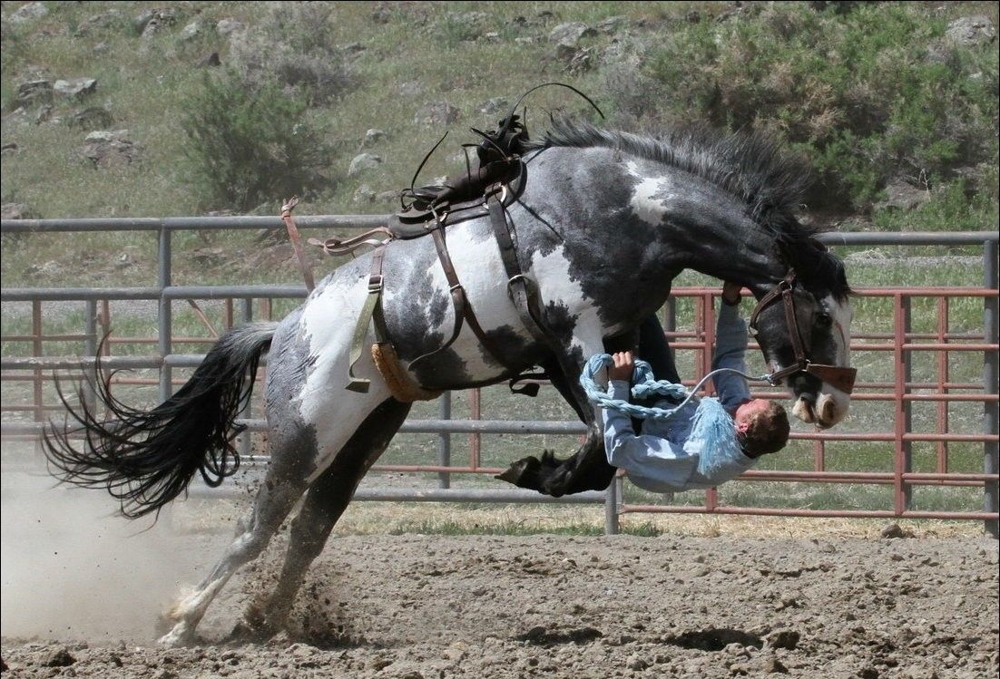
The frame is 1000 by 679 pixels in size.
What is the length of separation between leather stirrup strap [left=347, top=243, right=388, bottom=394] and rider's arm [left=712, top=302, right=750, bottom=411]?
120 cm

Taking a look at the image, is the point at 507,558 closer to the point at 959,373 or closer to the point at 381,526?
the point at 381,526

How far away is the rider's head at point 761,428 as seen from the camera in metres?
4.18

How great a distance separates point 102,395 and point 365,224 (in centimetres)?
230

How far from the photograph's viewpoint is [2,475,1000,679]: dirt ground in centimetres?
473

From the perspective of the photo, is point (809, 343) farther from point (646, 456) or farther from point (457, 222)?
point (457, 222)

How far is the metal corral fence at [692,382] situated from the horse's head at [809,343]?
207 centimetres

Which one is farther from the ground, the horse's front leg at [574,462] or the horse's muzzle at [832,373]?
the horse's muzzle at [832,373]

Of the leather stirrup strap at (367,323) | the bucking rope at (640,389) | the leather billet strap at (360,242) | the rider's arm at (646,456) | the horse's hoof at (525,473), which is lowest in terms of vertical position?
the horse's hoof at (525,473)

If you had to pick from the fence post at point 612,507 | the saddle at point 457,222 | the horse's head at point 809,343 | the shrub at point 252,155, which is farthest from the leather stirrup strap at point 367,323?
the shrub at point 252,155

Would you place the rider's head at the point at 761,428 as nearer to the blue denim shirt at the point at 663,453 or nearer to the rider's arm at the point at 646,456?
the blue denim shirt at the point at 663,453

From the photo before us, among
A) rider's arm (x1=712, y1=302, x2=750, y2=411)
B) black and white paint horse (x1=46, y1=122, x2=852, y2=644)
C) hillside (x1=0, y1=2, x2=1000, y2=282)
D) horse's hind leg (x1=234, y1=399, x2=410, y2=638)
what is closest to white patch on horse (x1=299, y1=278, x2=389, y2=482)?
black and white paint horse (x1=46, y1=122, x2=852, y2=644)

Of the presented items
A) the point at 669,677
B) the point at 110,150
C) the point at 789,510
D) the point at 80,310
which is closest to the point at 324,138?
the point at 110,150

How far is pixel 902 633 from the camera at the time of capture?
5266 mm

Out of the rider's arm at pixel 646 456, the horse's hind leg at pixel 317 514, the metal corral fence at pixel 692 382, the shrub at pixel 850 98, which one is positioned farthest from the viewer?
the shrub at pixel 850 98
